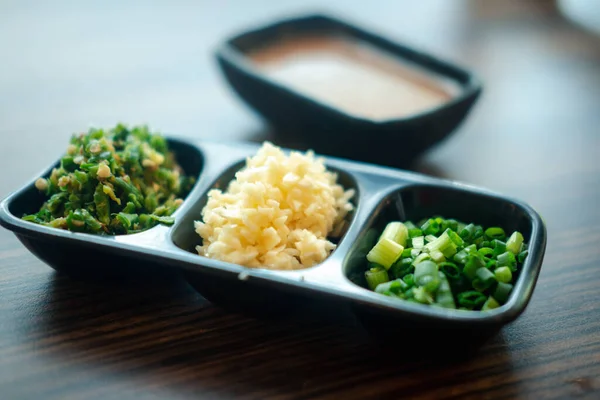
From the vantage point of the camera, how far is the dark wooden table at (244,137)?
4.33ft

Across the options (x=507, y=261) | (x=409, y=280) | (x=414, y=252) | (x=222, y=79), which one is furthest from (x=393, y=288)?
(x=222, y=79)

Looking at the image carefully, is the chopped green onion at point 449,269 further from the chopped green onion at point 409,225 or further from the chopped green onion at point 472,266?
the chopped green onion at point 409,225

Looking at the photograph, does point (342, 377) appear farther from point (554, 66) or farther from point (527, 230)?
point (554, 66)

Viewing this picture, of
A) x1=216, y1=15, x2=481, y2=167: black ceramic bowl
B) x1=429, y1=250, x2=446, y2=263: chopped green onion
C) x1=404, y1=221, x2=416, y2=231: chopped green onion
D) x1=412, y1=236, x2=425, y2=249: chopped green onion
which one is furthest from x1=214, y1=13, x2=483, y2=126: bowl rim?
x1=429, y1=250, x2=446, y2=263: chopped green onion

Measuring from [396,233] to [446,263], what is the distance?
16cm

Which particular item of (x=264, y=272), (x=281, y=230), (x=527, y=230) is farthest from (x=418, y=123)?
(x=264, y=272)

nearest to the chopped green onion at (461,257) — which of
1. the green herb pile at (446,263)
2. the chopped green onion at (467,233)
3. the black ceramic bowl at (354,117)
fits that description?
the green herb pile at (446,263)

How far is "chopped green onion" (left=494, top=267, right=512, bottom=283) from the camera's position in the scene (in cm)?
132

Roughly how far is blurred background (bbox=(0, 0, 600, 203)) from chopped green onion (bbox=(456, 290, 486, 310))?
0.73 metres

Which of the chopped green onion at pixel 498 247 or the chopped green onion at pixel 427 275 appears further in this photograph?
the chopped green onion at pixel 498 247

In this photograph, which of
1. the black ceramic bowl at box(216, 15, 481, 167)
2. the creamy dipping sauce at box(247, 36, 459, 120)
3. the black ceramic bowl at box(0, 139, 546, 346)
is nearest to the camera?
the black ceramic bowl at box(0, 139, 546, 346)

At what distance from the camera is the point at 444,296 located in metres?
1.28

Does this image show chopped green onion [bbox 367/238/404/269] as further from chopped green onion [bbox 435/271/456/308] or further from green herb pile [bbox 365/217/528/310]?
chopped green onion [bbox 435/271/456/308]

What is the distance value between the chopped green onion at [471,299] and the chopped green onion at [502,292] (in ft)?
0.09
